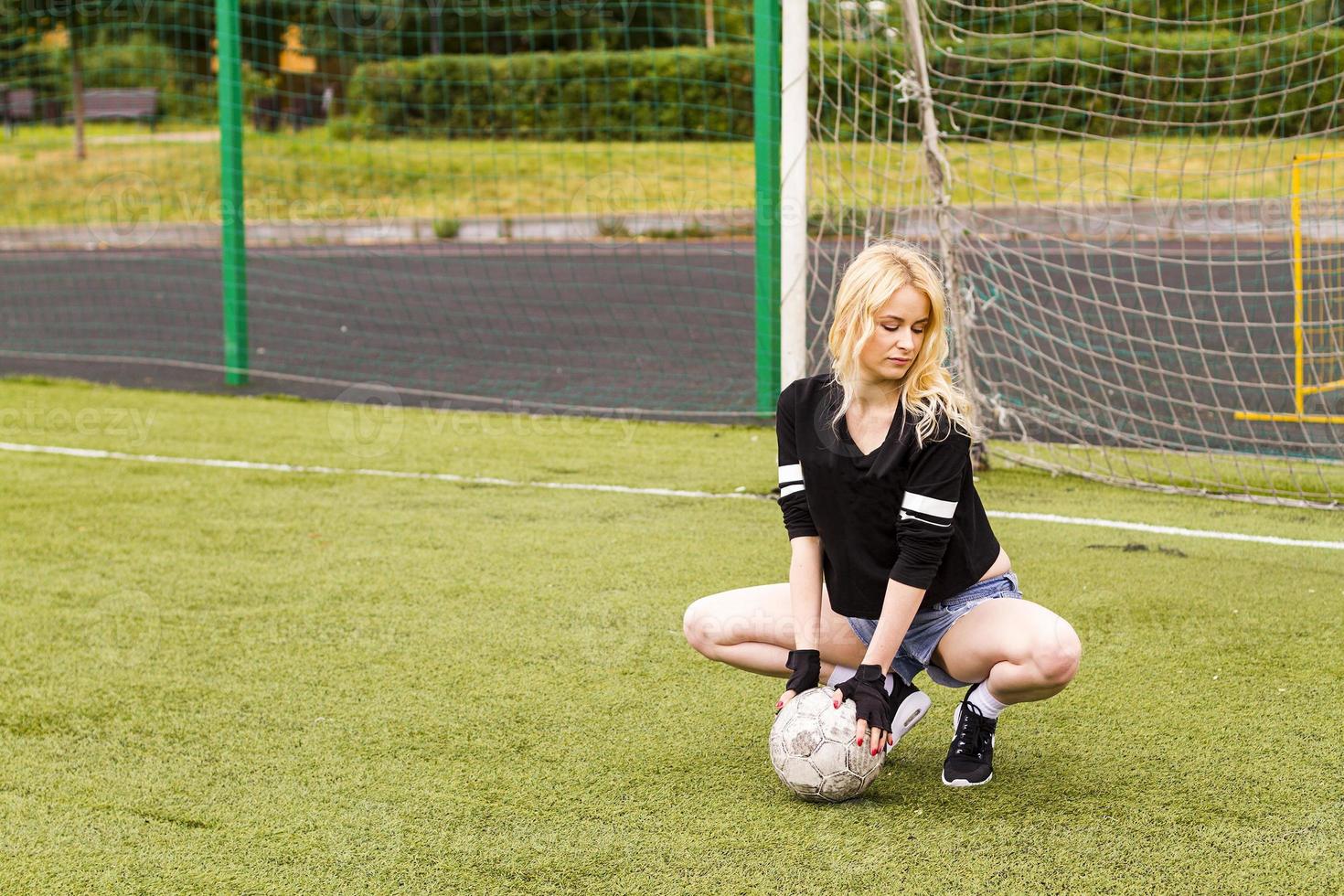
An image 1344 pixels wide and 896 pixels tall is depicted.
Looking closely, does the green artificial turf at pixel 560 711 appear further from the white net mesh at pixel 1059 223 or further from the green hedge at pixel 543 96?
the green hedge at pixel 543 96

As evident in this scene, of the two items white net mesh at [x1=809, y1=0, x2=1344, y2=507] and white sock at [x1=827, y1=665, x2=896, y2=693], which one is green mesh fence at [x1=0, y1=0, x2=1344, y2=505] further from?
white sock at [x1=827, y1=665, x2=896, y2=693]

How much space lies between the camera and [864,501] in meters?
2.76

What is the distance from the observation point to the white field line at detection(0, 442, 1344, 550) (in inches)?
192

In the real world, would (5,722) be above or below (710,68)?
below

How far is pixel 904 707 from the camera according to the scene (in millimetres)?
2895

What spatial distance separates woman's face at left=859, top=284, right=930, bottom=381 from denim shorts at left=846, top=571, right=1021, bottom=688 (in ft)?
1.61

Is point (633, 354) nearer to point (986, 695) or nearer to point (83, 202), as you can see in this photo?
point (986, 695)

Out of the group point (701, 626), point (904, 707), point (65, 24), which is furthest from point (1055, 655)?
point (65, 24)

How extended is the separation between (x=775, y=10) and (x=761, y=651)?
429 centimetres

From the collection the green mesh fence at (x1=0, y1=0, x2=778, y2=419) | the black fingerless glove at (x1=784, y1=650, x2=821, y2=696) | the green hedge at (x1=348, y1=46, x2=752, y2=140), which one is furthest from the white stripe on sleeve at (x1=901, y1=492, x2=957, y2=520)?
the green hedge at (x1=348, y1=46, x2=752, y2=140)

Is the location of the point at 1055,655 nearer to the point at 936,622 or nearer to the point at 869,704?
the point at 936,622

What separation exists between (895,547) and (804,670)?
0.31 m

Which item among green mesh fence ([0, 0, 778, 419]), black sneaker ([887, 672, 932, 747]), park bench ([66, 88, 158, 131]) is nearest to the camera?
black sneaker ([887, 672, 932, 747])

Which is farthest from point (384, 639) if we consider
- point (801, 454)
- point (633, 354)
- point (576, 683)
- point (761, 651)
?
point (633, 354)
